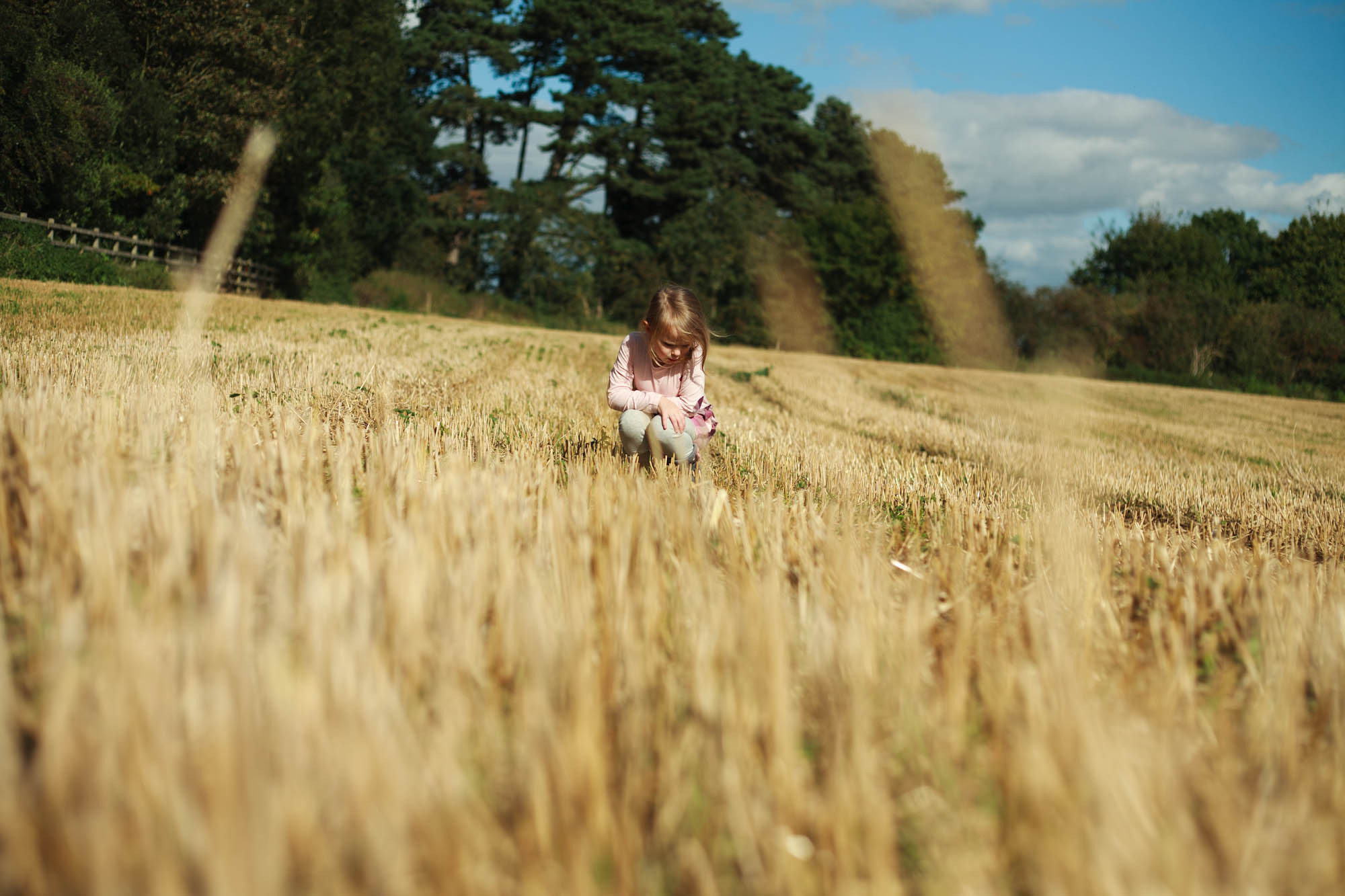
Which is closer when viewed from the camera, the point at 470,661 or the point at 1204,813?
the point at 1204,813

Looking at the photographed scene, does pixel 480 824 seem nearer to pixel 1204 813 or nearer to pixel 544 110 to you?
pixel 1204 813

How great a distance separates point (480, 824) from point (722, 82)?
57683 mm

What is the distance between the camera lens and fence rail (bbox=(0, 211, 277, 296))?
23256mm

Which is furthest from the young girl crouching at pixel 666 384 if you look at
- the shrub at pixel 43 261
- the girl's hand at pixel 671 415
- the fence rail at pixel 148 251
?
the fence rail at pixel 148 251

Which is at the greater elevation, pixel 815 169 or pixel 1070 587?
pixel 815 169

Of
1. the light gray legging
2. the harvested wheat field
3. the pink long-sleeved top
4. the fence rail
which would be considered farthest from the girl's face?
the fence rail

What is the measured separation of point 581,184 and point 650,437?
50.0 m

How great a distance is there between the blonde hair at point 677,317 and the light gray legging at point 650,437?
0.44 meters

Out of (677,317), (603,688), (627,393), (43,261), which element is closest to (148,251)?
(43,261)

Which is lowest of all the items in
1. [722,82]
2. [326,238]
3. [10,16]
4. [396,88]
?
[326,238]

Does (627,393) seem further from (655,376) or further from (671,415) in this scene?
(671,415)

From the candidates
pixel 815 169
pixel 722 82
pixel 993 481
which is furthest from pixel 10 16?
pixel 815 169

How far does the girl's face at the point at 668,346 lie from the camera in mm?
4566

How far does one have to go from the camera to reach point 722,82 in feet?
175
